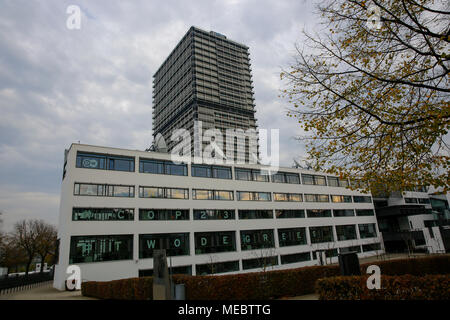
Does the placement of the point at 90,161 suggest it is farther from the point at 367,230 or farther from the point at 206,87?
the point at 206,87

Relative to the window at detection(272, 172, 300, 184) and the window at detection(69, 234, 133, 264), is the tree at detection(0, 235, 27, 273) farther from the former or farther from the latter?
the window at detection(272, 172, 300, 184)

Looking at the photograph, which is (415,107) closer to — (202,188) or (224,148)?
(202,188)

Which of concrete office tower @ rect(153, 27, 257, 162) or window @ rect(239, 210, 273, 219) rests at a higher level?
concrete office tower @ rect(153, 27, 257, 162)

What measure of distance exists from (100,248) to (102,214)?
3.22 meters

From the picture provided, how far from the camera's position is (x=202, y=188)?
34719 mm

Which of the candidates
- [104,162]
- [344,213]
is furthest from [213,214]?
[344,213]

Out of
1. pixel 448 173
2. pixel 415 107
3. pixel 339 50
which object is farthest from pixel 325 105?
pixel 448 173

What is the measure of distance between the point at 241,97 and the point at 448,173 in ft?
326

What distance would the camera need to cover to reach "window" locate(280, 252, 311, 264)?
38.7 metres

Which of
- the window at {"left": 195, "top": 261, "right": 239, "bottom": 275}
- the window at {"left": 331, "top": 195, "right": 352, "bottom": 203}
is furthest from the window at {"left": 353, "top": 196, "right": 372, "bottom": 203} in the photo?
the window at {"left": 195, "top": 261, "right": 239, "bottom": 275}

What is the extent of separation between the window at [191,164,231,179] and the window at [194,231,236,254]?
725cm

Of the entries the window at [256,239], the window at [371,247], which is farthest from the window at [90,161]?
the window at [371,247]

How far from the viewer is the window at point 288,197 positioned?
41.6 metres
